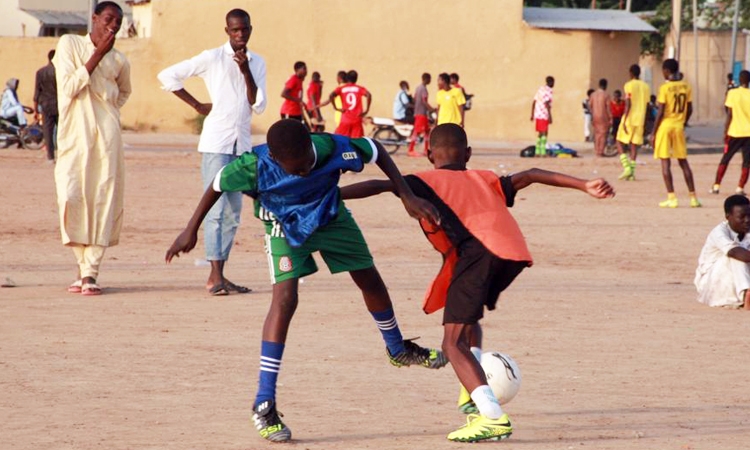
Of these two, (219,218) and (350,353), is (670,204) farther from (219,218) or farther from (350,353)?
(350,353)

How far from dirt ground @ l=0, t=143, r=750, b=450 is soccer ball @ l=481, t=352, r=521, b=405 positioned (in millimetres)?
183

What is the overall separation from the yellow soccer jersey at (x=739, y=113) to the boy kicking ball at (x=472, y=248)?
44.5 feet

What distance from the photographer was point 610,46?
116ft

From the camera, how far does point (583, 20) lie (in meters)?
35.7

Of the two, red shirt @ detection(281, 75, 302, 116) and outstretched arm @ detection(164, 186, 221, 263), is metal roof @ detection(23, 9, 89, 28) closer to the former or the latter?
red shirt @ detection(281, 75, 302, 116)

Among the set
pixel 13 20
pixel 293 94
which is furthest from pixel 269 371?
pixel 13 20

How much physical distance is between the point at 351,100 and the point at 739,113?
22.8 feet

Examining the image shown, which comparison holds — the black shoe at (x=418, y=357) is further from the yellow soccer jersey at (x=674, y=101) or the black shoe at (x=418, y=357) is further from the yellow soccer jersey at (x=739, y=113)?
the yellow soccer jersey at (x=739, y=113)

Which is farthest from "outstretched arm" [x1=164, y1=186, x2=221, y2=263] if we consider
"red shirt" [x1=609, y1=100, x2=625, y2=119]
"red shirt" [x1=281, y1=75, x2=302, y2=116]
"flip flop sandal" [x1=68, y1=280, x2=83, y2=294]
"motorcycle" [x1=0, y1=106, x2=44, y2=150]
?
"red shirt" [x1=609, y1=100, x2=625, y2=119]

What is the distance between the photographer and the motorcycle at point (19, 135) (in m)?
25.9

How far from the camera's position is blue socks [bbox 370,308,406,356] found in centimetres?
629

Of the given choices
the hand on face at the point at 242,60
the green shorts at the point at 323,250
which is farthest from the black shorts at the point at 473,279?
the hand on face at the point at 242,60

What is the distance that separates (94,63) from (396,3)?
25.7 m

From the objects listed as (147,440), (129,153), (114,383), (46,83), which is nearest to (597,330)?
(114,383)
